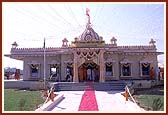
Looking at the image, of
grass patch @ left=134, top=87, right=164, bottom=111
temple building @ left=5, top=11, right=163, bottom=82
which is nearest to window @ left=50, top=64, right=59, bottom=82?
temple building @ left=5, top=11, right=163, bottom=82

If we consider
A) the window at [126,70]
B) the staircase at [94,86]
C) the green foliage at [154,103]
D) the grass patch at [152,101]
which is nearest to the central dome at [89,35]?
the window at [126,70]

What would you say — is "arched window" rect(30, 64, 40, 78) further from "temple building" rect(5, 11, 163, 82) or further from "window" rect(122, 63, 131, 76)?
"window" rect(122, 63, 131, 76)

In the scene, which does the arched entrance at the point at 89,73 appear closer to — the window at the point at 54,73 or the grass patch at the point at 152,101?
the window at the point at 54,73

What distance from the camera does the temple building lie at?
25.1 m

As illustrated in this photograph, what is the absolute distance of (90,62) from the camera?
24.9 meters

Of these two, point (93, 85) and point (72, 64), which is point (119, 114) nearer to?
point (93, 85)

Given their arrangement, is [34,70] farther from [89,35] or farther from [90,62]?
[89,35]

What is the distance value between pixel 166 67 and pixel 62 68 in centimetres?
1732

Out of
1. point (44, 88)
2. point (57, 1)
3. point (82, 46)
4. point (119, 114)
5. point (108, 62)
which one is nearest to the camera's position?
point (119, 114)

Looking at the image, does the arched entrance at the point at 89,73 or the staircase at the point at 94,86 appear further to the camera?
the arched entrance at the point at 89,73

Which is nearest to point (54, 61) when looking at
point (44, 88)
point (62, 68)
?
point (62, 68)

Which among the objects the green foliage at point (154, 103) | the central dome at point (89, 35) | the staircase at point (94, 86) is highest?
the central dome at point (89, 35)

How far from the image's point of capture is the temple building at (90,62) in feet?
82.2

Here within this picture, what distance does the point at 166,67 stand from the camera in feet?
27.5
